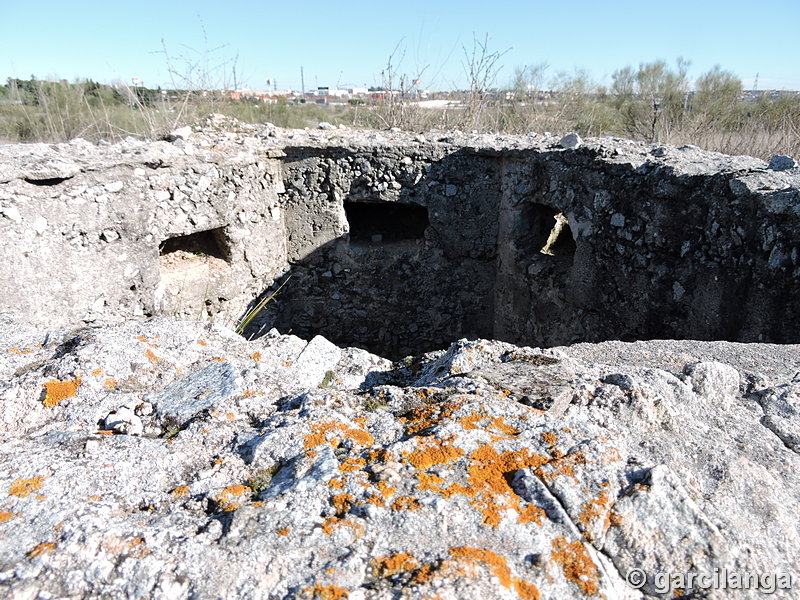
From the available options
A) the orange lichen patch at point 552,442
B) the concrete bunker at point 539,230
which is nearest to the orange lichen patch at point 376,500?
the orange lichen patch at point 552,442

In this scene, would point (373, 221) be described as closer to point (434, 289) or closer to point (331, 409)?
point (434, 289)

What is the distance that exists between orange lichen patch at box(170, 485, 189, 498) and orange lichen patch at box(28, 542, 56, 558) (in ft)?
0.83

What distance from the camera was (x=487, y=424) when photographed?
1.42m

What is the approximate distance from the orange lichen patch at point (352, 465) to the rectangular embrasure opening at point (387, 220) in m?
4.65

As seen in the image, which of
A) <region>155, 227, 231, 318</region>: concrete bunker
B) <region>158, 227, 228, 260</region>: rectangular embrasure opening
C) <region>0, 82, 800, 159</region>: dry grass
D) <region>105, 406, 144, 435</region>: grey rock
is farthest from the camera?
<region>0, 82, 800, 159</region>: dry grass

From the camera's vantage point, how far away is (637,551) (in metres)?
1.11

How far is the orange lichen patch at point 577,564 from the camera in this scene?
101 centimetres

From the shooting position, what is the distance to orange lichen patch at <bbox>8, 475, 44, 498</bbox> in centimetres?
120

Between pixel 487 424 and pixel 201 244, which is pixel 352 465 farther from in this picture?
pixel 201 244

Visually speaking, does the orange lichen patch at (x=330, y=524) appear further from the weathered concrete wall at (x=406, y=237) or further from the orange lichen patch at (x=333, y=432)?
the weathered concrete wall at (x=406, y=237)

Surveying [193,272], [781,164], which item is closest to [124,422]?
[193,272]

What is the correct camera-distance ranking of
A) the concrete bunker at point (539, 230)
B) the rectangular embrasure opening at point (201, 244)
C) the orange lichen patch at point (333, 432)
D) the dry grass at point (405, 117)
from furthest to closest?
the dry grass at point (405, 117) → the concrete bunker at point (539, 230) → the rectangular embrasure opening at point (201, 244) → the orange lichen patch at point (333, 432)

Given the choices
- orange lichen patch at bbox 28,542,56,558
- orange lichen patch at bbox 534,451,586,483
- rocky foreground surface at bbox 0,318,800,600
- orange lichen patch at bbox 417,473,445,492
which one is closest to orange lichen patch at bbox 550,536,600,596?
rocky foreground surface at bbox 0,318,800,600

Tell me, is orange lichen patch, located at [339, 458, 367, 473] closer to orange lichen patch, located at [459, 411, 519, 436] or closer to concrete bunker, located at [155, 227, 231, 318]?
orange lichen patch, located at [459, 411, 519, 436]
